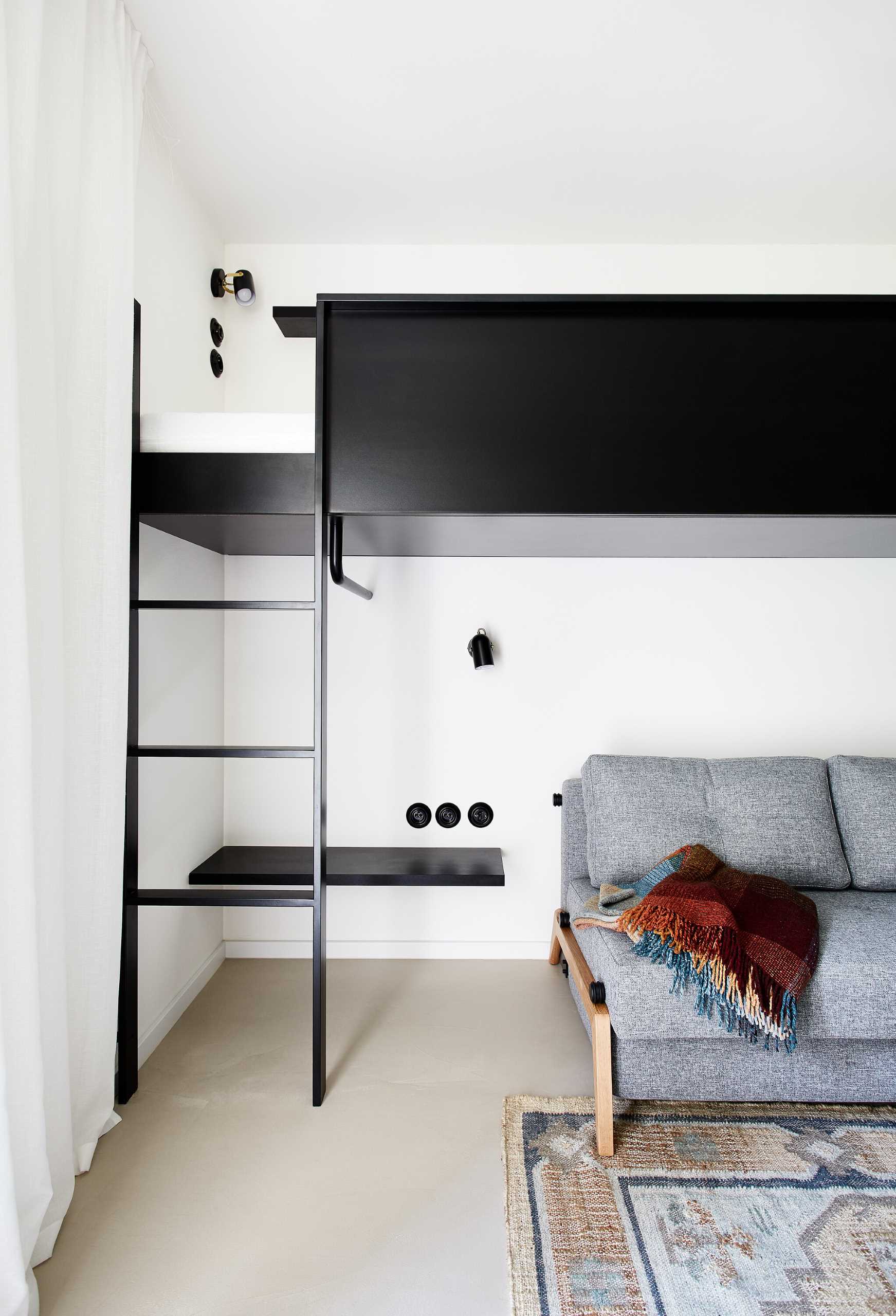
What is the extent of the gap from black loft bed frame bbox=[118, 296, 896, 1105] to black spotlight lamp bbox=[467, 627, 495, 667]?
34.4 inches

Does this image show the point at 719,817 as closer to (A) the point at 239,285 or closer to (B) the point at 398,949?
(B) the point at 398,949

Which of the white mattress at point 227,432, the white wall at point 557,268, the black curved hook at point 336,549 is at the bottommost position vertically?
the black curved hook at point 336,549

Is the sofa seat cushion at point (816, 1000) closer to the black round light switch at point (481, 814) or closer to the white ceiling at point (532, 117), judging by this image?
the black round light switch at point (481, 814)

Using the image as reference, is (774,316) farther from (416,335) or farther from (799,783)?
(799,783)

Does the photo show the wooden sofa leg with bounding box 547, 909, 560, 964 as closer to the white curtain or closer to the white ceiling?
the white curtain

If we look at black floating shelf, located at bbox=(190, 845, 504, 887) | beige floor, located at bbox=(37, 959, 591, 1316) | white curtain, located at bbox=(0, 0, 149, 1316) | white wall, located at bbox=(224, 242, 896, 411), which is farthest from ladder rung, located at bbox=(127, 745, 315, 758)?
white wall, located at bbox=(224, 242, 896, 411)

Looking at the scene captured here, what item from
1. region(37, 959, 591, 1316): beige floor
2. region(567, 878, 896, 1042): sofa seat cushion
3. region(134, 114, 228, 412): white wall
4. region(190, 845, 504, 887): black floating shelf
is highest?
region(134, 114, 228, 412): white wall

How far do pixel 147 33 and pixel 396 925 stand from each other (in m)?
2.73

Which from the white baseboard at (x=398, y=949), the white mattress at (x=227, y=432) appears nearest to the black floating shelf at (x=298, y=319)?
the white mattress at (x=227, y=432)

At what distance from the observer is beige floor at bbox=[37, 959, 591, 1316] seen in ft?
4.19

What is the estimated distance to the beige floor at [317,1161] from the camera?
1.28m

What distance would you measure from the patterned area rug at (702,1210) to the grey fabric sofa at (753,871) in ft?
0.27

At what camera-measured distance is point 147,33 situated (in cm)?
179

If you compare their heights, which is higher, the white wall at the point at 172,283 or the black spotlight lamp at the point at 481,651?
the white wall at the point at 172,283
